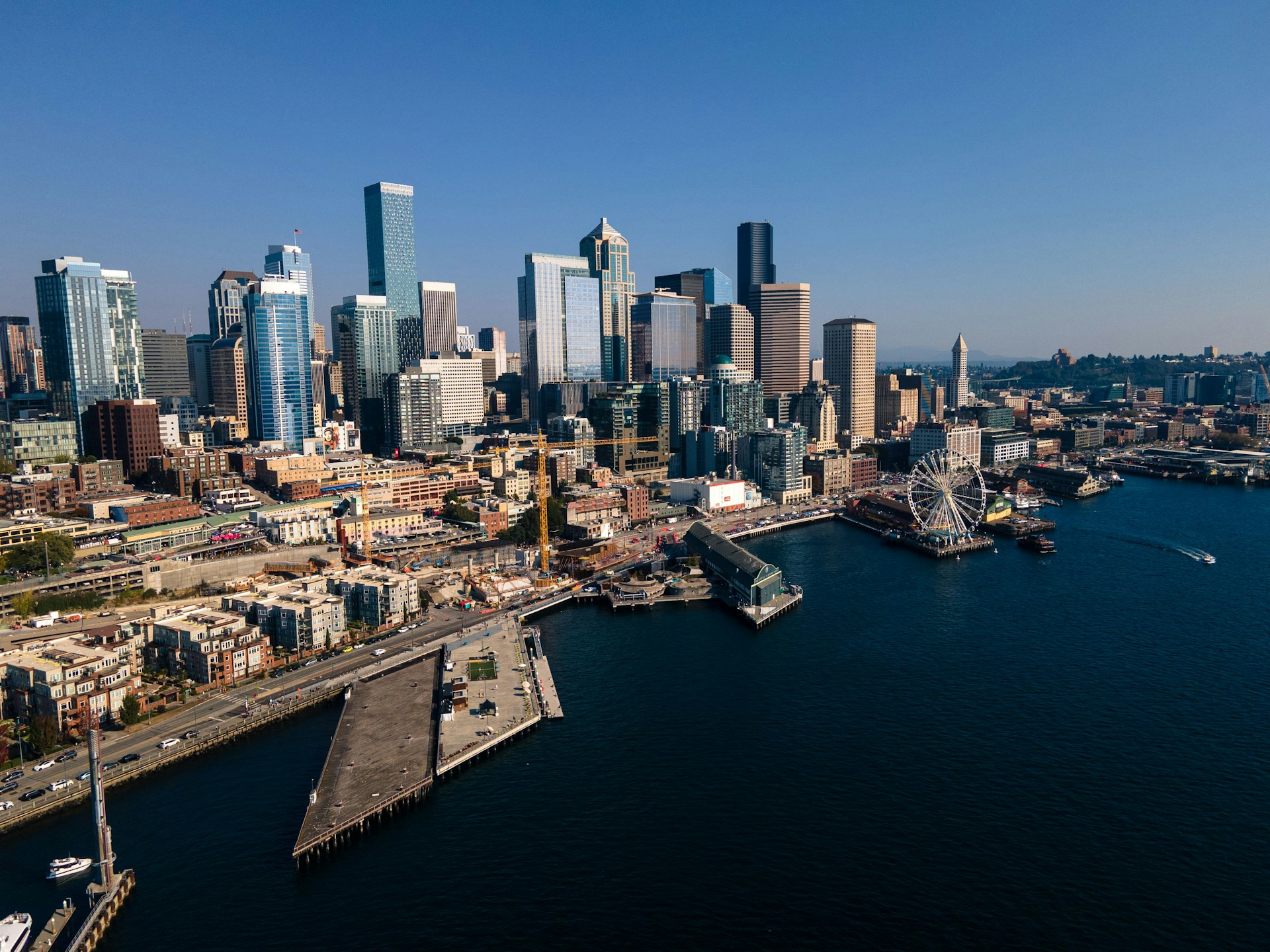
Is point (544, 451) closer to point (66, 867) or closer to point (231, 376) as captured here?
point (66, 867)

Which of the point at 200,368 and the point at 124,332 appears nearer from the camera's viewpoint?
the point at 124,332

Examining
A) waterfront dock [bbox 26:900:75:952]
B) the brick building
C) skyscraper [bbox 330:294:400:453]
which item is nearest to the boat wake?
waterfront dock [bbox 26:900:75:952]

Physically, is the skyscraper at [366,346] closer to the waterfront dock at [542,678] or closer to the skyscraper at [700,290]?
the skyscraper at [700,290]

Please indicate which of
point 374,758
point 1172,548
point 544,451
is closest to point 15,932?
point 374,758

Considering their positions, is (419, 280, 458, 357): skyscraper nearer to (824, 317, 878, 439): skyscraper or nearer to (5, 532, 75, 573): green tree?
(824, 317, 878, 439): skyscraper

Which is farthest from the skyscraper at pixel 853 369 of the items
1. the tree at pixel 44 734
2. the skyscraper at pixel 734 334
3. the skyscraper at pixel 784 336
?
the tree at pixel 44 734

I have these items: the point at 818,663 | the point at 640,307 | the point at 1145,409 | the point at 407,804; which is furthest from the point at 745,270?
the point at 407,804
